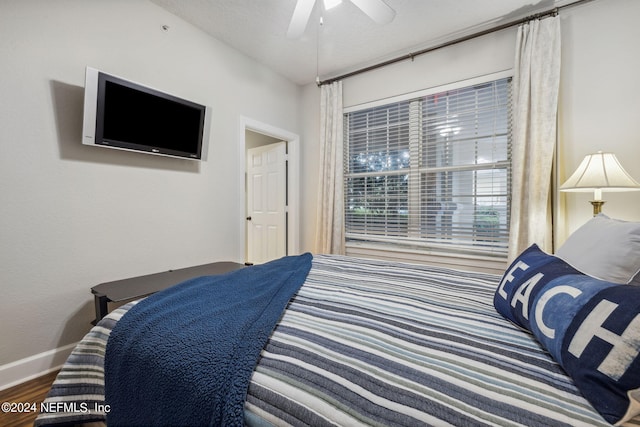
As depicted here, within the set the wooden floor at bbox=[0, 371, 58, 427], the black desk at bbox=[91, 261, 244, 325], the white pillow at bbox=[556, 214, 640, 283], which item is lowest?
the wooden floor at bbox=[0, 371, 58, 427]

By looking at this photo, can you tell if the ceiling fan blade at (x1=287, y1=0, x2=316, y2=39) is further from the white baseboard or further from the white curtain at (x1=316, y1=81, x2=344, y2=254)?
the white baseboard

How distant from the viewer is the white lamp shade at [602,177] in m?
1.86

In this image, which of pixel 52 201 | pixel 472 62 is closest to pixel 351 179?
pixel 472 62

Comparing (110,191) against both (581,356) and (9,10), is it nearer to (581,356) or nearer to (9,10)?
(9,10)

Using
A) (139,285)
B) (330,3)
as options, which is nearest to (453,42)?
(330,3)

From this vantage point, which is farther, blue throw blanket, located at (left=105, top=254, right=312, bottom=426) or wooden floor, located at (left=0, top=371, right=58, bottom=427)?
wooden floor, located at (left=0, top=371, right=58, bottom=427)

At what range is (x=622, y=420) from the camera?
1.77 ft

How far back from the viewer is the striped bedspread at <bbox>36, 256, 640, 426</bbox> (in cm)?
60

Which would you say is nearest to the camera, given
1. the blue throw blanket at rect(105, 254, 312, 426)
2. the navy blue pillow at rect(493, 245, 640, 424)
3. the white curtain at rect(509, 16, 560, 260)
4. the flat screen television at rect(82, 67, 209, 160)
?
the navy blue pillow at rect(493, 245, 640, 424)

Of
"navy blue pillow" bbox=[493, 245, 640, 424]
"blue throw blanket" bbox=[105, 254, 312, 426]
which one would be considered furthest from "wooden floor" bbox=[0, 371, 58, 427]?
"navy blue pillow" bbox=[493, 245, 640, 424]

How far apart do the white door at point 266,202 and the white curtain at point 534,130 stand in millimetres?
2680

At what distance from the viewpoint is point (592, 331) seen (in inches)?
26.0

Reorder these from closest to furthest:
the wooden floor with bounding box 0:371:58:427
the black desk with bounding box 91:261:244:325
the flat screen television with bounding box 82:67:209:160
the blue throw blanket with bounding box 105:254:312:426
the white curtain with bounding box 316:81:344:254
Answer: the blue throw blanket with bounding box 105:254:312:426 < the wooden floor with bounding box 0:371:58:427 < the black desk with bounding box 91:261:244:325 < the flat screen television with bounding box 82:67:209:160 < the white curtain with bounding box 316:81:344:254

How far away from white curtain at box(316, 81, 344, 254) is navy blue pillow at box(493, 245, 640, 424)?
106 inches
